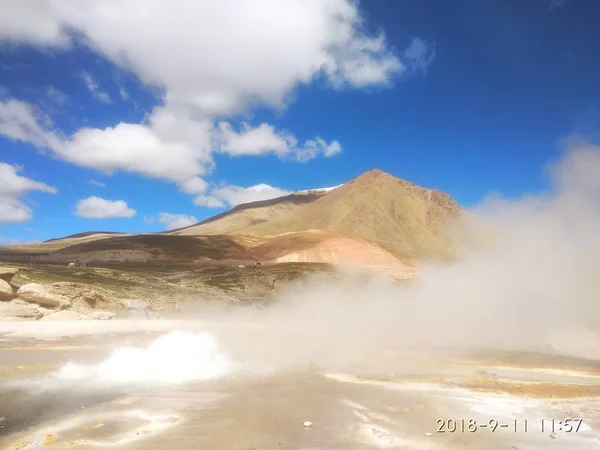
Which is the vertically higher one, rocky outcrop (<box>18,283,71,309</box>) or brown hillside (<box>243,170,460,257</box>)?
brown hillside (<box>243,170,460,257</box>)

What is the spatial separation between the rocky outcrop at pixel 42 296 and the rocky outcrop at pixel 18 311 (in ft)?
1.12

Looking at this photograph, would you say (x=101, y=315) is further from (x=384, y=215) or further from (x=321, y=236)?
(x=384, y=215)

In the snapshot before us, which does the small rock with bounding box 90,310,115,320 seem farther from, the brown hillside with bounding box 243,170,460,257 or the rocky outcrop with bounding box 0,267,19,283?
the brown hillside with bounding box 243,170,460,257

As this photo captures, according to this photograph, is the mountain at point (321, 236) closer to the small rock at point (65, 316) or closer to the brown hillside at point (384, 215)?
the brown hillside at point (384, 215)

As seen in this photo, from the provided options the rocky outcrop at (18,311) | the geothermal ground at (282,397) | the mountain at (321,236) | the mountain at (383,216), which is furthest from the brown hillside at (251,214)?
the geothermal ground at (282,397)

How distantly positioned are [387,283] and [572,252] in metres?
16.8

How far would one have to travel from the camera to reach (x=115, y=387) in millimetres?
10367

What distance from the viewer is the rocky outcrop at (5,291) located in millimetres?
20516

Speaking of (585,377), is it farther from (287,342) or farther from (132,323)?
(132,323)

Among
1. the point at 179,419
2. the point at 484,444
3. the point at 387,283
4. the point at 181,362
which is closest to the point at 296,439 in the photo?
the point at 179,419

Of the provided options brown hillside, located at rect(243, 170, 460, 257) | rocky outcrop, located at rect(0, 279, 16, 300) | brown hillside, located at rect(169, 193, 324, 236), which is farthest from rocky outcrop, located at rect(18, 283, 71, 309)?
brown hillside, located at rect(169, 193, 324, 236)

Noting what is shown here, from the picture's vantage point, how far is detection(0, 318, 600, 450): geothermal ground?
7305mm
